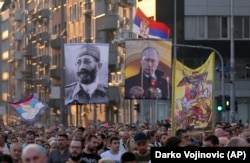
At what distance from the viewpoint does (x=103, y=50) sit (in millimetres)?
33938

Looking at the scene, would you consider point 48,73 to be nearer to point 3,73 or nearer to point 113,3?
point 113,3

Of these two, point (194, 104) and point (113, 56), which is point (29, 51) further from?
point (194, 104)

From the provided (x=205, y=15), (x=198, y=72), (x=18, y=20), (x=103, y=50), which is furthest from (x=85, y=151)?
(x=18, y=20)

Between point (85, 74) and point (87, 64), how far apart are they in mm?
299

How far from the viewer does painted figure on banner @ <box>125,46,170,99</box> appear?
3325 centimetres

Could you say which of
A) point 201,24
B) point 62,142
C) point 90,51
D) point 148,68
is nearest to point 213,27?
point 201,24

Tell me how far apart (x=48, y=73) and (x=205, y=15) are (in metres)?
32.4

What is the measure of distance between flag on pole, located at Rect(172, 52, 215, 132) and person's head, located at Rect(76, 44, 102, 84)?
27.4ft

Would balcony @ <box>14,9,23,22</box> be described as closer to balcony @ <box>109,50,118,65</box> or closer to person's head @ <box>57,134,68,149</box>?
balcony @ <box>109,50,118,65</box>

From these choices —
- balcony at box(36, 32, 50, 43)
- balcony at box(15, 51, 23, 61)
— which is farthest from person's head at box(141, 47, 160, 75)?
balcony at box(15, 51, 23, 61)

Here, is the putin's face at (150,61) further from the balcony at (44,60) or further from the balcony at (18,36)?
the balcony at (18,36)

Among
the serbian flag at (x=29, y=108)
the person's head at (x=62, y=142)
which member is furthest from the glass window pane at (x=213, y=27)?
the person's head at (x=62, y=142)

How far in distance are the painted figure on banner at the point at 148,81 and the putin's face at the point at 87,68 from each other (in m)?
1.27

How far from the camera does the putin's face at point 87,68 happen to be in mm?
32750
